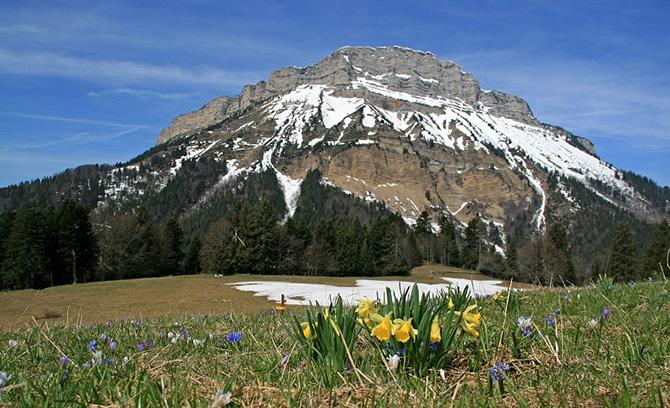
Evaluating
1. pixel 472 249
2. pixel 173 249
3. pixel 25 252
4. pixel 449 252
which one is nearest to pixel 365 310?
pixel 25 252

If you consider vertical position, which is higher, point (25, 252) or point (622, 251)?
point (25, 252)

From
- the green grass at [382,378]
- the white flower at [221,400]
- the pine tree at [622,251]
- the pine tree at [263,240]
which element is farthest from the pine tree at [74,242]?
the pine tree at [622,251]

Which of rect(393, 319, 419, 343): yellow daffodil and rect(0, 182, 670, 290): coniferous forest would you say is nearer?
rect(393, 319, 419, 343): yellow daffodil

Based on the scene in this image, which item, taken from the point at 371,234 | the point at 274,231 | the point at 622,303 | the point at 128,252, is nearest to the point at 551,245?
the point at 371,234

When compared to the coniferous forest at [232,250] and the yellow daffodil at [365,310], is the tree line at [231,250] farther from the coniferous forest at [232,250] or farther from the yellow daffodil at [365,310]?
the yellow daffodil at [365,310]

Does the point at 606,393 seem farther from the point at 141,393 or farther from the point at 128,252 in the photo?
the point at 128,252

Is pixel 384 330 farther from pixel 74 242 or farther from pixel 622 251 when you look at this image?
pixel 622 251

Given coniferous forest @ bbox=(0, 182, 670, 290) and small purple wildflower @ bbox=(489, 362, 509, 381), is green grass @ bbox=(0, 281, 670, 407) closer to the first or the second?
small purple wildflower @ bbox=(489, 362, 509, 381)

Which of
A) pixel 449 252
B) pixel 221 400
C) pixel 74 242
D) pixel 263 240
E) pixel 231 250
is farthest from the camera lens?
pixel 449 252

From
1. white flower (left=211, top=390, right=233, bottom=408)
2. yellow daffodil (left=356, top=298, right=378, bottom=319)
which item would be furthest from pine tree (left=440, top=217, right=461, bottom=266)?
white flower (left=211, top=390, right=233, bottom=408)

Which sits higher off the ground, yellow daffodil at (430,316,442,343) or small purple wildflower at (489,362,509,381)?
yellow daffodil at (430,316,442,343)

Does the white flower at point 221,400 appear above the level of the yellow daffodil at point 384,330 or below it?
below

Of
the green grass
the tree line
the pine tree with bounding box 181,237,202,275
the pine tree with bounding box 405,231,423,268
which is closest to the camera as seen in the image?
the green grass

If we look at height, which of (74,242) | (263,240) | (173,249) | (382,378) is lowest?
(382,378)
